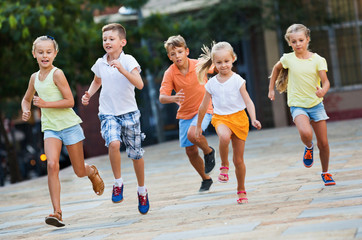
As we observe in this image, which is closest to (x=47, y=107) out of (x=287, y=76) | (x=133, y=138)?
(x=133, y=138)

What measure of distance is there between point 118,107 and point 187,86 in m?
1.24

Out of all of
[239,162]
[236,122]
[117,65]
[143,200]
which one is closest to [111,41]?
[117,65]

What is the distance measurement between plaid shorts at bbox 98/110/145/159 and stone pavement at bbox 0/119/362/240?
26.1 inches

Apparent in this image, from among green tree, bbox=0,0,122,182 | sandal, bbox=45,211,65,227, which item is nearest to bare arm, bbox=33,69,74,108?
sandal, bbox=45,211,65,227

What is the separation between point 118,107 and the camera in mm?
6910

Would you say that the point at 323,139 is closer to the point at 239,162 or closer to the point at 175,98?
the point at 239,162

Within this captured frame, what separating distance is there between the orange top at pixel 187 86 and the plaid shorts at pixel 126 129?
988 millimetres

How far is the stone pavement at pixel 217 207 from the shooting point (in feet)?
17.0

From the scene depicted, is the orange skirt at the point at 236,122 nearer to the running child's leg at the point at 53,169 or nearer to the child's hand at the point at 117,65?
the child's hand at the point at 117,65

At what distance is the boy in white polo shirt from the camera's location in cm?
684

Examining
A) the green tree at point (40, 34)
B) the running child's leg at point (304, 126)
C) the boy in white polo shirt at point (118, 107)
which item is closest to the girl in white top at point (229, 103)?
the running child's leg at point (304, 126)

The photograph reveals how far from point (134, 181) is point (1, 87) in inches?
332

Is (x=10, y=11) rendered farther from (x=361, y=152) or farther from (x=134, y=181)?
(x=361, y=152)

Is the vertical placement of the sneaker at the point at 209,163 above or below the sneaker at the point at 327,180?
above
